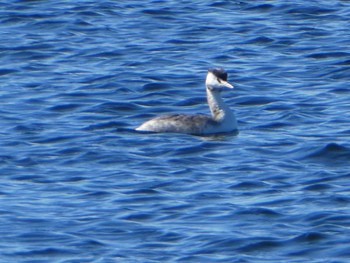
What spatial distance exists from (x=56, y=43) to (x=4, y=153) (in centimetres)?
784

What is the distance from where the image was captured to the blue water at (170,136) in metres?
14.7

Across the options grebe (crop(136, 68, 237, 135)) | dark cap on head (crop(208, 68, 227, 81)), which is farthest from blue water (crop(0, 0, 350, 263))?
dark cap on head (crop(208, 68, 227, 81))

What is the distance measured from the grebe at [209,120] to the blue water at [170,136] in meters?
0.20

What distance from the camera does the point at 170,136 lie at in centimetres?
1939

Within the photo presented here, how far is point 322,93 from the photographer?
71.7 feet

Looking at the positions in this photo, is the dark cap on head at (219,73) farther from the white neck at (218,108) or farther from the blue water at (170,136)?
the blue water at (170,136)


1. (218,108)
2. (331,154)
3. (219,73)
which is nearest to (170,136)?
(218,108)

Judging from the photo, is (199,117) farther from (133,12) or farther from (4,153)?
(133,12)

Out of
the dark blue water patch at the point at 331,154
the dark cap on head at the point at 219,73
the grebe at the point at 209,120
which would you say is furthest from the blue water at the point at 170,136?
the dark cap on head at the point at 219,73

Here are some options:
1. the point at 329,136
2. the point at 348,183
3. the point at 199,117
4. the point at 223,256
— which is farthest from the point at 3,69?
the point at 223,256

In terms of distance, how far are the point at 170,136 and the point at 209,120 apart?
694mm

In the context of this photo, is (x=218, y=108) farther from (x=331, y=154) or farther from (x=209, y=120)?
(x=331, y=154)

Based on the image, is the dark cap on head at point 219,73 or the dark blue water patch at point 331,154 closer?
the dark blue water patch at point 331,154

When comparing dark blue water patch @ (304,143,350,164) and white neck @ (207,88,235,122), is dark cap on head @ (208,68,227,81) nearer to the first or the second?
white neck @ (207,88,235,122)
